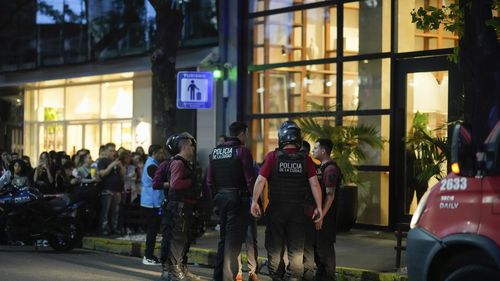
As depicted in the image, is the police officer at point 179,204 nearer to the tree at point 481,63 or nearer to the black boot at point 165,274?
the black boot at point 165,274

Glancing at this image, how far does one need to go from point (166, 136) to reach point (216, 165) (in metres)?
5.17

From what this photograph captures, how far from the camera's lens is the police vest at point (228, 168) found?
33.5 ft

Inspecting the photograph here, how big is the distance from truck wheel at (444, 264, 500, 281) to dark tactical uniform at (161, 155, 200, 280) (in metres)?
4.64

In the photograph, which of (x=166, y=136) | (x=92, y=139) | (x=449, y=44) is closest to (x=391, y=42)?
(x=449, y=44)

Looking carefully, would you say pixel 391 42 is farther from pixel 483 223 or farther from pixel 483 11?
pixel 483 223

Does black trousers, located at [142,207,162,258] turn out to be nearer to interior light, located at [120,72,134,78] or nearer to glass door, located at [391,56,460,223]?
glass door, located at [391,56,460,223]

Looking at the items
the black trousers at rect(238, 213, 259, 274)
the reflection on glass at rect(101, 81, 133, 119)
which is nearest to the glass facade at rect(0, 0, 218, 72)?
the reflection on glass at rect(101, 81, 133, 119)

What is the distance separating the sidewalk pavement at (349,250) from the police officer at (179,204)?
2017 millimetres

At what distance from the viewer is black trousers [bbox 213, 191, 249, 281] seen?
10203 mm

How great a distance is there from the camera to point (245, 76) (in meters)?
18.6

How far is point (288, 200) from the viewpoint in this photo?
31.0 feet

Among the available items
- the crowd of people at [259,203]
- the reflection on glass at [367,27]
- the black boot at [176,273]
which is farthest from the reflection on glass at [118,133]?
the black boot at [176,273]

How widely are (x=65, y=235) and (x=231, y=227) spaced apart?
549 centimetres

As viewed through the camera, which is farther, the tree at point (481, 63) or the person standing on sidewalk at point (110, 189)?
the person standing on sidewalk at point (110, 189)
